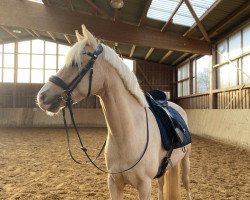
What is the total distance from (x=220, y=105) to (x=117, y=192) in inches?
345

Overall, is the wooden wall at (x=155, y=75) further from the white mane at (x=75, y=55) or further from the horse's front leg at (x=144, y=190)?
the white mane at (x=75, y=55)

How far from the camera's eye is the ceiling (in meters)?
6.94

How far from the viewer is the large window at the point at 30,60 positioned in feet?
52.0

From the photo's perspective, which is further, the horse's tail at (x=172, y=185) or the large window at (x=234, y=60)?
the large window at (x=234, y=60)

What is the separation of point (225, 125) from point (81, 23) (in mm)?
5420

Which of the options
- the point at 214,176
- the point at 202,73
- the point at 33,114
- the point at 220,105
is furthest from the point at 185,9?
the point at 33,114

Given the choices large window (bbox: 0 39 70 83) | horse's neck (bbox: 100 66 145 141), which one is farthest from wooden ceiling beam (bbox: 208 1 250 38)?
large window (bbox: 0 39 70 83)

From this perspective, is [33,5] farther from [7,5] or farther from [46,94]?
[46,94]

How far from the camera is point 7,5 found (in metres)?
6.56

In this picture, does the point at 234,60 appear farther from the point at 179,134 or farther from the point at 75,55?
the point at 75,55

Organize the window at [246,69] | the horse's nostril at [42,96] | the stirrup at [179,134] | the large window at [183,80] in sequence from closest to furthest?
the horse's nostril at [42,96]
the stirrup at [179,134]
the window at [246,69]
the large window at [183,80]

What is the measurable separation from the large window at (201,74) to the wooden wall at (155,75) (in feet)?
11.7

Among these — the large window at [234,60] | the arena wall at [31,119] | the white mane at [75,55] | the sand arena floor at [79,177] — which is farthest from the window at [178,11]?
the arena wall at [31,119]

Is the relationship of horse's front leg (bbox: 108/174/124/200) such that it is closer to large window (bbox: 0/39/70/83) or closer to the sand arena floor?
the sand arena floor
